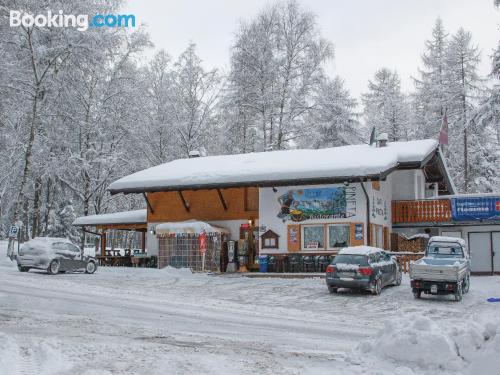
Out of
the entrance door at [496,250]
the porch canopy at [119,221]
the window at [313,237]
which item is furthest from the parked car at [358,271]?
the porch canopy at [119,221]

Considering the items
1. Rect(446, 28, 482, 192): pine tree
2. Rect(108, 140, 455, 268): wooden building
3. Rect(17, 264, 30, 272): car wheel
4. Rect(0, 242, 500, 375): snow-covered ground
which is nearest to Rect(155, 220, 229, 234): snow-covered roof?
Rect(108, 140, 455, 268): wooden building

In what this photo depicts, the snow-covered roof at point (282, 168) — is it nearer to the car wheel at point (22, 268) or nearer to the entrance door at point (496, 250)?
the entrance door at point (496, 250)

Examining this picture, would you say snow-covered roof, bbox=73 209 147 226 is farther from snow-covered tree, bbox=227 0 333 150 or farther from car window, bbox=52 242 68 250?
snow-covered tree, bbox=227 0 333 150

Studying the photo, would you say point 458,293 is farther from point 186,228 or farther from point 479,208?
point 186,228

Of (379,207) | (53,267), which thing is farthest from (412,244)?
(53,267)

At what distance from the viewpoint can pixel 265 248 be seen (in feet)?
90.5

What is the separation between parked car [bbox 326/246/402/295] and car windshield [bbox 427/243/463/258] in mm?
1698

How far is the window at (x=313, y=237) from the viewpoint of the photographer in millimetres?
26672

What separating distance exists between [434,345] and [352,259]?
36.3ft

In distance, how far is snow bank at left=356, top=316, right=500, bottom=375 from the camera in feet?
27.6

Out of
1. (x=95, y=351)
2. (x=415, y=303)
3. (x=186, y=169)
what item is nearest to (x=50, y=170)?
(x=186, y=169)

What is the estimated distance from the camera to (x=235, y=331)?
11977 mm

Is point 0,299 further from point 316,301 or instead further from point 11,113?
point 11,113

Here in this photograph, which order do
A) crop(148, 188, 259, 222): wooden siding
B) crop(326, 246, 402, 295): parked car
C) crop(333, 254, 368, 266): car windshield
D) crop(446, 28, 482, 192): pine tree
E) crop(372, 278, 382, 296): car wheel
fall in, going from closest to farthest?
crop(326, 246, 402, 295): parked car → crop(372, 278, 382, 296): car wheel → crop(333, 254, 368, 266): car windshield → crop(148, 188, 259, 222): wooden siding → crop(446, 28, 482, 192): pine tree
